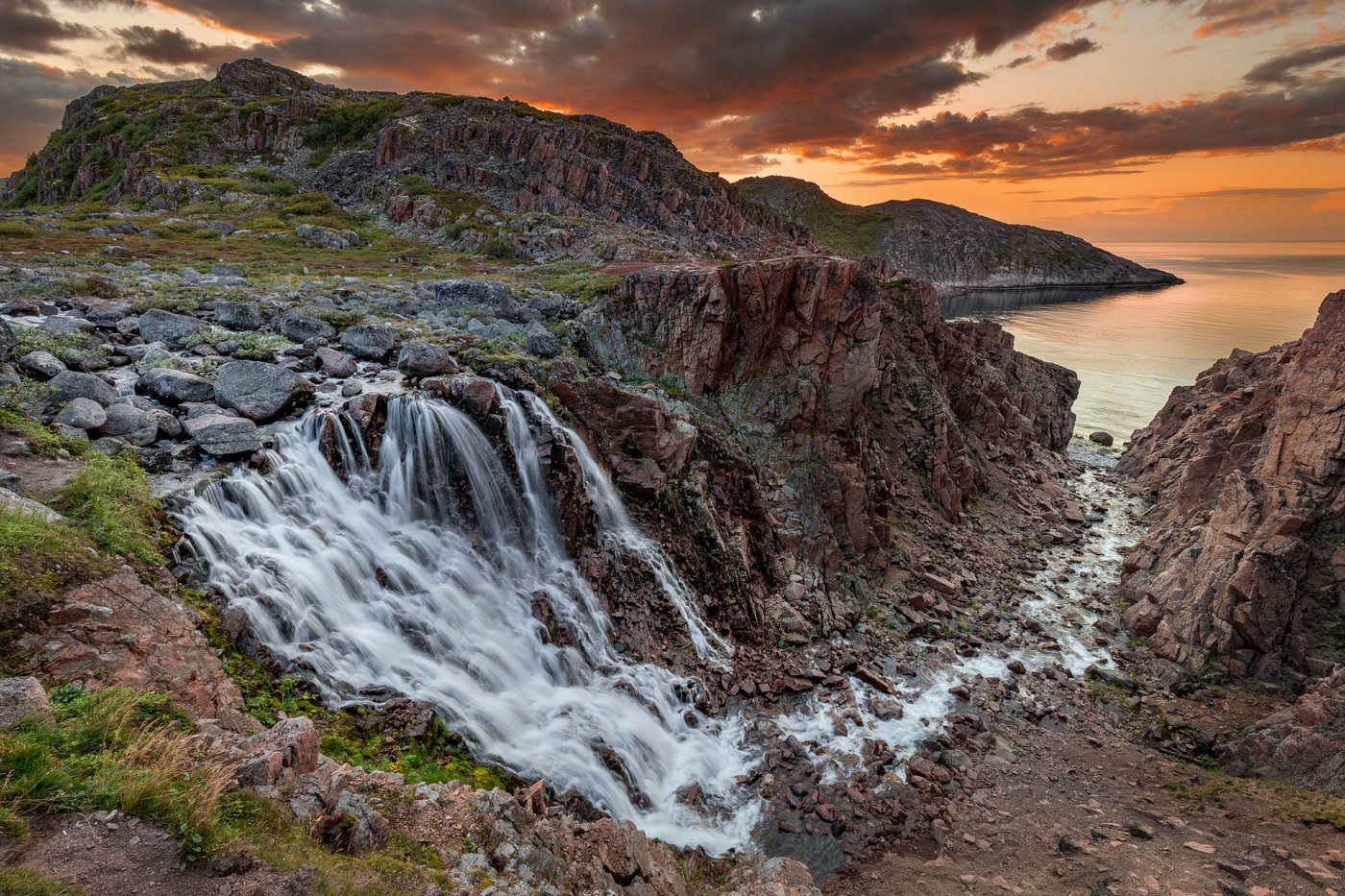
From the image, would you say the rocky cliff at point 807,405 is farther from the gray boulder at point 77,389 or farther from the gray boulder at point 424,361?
the gray boulder at point 77,389

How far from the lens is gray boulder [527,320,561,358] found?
22.5 m

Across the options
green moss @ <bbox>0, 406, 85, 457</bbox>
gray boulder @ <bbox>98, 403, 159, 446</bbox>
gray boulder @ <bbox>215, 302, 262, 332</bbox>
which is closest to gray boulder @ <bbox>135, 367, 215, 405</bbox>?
gray boulder @ <bbox>98, 403, 159, 446</bbox>

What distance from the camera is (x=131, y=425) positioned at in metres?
13.2

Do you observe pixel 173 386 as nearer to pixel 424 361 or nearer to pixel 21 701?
pixel 424 361

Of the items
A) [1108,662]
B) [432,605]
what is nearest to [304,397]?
[432,605]

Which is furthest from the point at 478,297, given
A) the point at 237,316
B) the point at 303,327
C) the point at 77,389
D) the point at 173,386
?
the point at 77,389

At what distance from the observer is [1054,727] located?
651 inches

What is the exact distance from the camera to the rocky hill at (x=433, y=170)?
53156mm

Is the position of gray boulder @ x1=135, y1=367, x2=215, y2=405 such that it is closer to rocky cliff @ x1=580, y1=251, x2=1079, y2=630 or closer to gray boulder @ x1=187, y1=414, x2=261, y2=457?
gray boulder @ x1=187, y1=414, x2=261, y2=457

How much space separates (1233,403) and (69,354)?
49.0m

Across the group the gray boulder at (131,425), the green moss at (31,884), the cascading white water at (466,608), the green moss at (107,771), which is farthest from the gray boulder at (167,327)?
the green moss at (31,884)

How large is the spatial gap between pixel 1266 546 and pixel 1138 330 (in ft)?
284

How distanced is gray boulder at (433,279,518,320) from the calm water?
152 ft

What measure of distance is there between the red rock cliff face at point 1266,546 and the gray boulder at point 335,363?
89.6 ft
